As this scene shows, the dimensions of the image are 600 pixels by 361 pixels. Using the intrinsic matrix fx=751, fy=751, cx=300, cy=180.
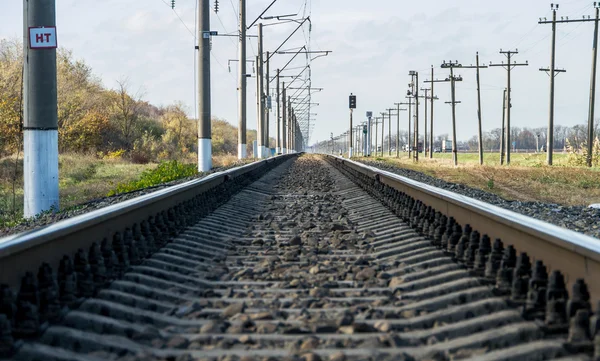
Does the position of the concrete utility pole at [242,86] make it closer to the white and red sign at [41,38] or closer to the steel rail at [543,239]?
the white and red sign at [41,38]

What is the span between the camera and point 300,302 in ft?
15.0

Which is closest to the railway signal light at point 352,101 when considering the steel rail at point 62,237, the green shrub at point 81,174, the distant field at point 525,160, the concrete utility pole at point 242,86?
the distant field at point 525,160

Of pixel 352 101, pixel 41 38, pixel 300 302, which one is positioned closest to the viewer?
pixel 300 302

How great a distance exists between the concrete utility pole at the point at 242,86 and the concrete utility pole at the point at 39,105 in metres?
25.1

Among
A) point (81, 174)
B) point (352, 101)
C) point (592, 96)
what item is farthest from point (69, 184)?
point (352, 101)

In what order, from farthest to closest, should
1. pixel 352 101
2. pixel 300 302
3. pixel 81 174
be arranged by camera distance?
pixel 352 101, pixel 81 174, pixel 300 302

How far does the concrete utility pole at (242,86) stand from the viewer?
37656 millimetres

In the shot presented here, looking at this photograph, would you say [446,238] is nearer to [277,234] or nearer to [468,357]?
[277,234]

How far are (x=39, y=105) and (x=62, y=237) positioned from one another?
25.8 feet

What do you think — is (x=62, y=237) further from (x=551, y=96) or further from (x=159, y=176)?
(x=551, y=96)

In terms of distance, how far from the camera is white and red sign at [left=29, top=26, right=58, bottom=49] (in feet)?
38.1

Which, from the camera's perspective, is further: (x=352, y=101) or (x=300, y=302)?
(x=352, y=101)

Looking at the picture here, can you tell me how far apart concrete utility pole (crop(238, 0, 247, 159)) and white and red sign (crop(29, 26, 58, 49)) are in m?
25.4

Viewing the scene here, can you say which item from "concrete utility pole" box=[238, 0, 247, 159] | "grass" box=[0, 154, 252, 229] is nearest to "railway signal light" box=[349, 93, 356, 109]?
"concrete utility pole" box=[238, 0, 247, 159]
